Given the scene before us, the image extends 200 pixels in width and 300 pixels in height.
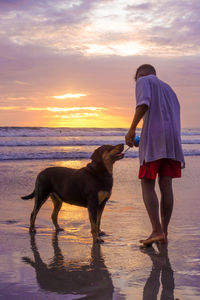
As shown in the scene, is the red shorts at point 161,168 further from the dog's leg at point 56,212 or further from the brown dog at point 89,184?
the dog's leg at point 56,212

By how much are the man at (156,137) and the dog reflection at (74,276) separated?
2.70 feet

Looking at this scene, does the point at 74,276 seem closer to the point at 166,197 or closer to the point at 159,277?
the point at 159,277

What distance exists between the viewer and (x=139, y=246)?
4125 millimetres

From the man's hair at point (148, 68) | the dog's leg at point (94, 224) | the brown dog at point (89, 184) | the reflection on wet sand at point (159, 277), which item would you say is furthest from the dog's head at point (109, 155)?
the reflection on wet sand at point (159, 277)

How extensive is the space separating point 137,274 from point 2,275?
1060 millimetres

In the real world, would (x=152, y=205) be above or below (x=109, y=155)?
below

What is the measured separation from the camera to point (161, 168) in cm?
432

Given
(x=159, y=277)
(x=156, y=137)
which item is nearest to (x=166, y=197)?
(x=156, y=137)

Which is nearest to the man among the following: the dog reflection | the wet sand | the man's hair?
the man's hair

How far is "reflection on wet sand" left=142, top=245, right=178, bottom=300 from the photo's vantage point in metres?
2.82

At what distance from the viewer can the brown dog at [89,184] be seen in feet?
15.3

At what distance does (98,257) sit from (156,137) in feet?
4.34

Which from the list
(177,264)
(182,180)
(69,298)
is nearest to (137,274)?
(177,264)

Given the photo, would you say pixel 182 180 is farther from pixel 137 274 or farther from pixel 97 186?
pixel 137 274
